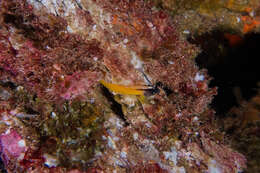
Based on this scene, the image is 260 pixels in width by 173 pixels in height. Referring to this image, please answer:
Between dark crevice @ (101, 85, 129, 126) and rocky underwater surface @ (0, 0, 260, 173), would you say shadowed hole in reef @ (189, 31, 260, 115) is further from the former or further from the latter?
dark crevice @ (101, 85, 129, 126)

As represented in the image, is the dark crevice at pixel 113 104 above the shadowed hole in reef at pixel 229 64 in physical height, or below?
below

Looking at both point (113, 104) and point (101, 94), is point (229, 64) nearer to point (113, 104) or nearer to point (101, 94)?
point (113, 104)

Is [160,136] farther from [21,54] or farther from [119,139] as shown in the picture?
[21,54]

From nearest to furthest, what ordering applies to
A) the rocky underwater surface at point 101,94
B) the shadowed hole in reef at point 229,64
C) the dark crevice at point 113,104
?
the rocky underwater surface at point 101,94, the dark crevice at point 113,104, the shadowed hole in reef at point 229,64

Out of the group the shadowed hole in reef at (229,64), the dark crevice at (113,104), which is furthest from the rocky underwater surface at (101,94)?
the shadowed hole in reef at (229,64)

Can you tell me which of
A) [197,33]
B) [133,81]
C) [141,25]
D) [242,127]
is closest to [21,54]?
[133,81]

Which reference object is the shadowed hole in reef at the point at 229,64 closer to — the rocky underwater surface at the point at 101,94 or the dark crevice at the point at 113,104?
the rocky underwater surface at the point at 101,94
